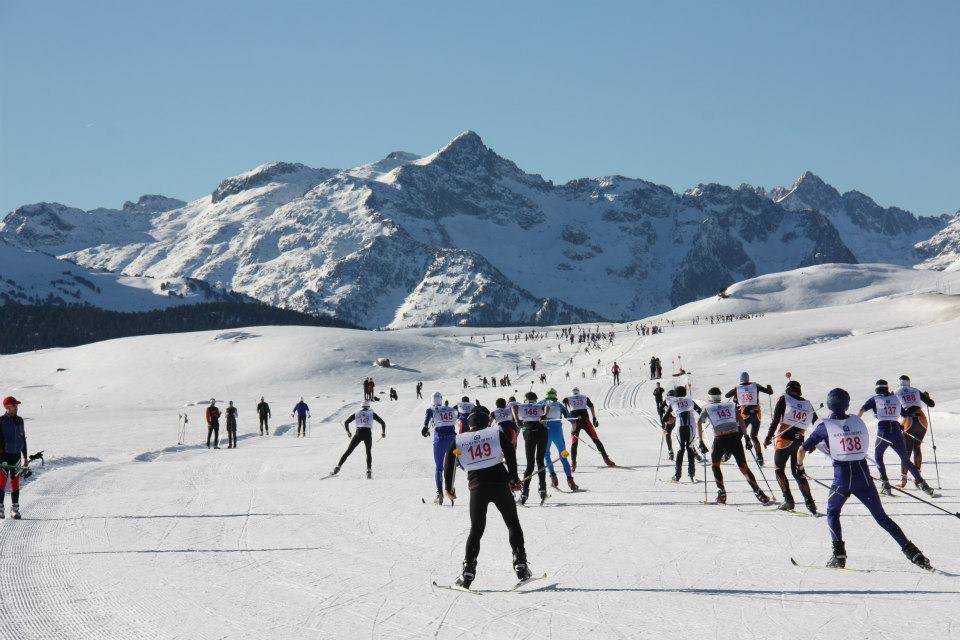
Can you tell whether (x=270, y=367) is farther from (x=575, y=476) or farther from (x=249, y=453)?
(x=575, y=476)

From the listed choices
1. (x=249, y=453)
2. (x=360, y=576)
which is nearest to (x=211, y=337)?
(x=249, y=453)

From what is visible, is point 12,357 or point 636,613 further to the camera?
point 12,357

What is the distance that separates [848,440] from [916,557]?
51.5 inches

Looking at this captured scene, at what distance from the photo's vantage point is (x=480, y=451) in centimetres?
895

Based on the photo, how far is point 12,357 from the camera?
8275 cm

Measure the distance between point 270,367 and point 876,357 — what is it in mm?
44625

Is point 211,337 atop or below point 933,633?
atop

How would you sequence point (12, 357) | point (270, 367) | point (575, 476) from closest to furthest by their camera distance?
point (575, 476), point (270, 367), point (12, 357)

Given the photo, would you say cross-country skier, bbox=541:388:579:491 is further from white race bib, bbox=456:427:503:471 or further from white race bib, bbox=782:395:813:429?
white race bib, bbox=456:427:503:471

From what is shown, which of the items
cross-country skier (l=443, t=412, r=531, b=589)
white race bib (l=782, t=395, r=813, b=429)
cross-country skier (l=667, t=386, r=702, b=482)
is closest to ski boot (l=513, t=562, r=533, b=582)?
cross-country skier (l=443, t=412, r=531, b=589)

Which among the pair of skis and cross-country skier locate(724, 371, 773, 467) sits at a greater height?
cross-country skier locate(724, 371, 773, 467)

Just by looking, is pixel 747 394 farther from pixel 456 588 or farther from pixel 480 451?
pixel 456 588

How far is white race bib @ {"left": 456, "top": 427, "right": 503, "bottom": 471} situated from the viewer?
29.3 ft

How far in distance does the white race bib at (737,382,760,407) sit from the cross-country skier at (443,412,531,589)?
9.27m
